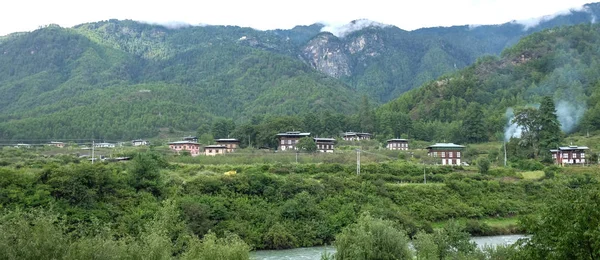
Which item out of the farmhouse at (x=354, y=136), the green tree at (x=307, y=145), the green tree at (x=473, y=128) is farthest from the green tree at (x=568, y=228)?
the farmhouse at (x=354, y=136)

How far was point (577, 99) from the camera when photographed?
93.0m

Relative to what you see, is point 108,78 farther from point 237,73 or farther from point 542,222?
point 542,222

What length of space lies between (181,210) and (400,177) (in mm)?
23683

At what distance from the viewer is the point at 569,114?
90125 millimetres

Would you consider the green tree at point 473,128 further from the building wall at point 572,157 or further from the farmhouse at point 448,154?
the building wall at point 572,157

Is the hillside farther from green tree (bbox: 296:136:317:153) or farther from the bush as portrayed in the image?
the bush

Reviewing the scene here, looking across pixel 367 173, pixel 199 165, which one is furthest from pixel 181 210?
pixel 367 173

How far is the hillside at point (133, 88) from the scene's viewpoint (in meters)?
102

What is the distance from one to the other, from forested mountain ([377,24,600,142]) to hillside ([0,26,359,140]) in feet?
81.7

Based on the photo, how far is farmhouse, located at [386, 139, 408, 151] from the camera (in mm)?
82812

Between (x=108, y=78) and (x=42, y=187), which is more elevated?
(x=108, y=78)

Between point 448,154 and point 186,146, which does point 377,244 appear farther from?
point 186,146

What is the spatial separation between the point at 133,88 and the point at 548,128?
284ft

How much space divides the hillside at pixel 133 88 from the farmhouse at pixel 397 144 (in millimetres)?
39592
